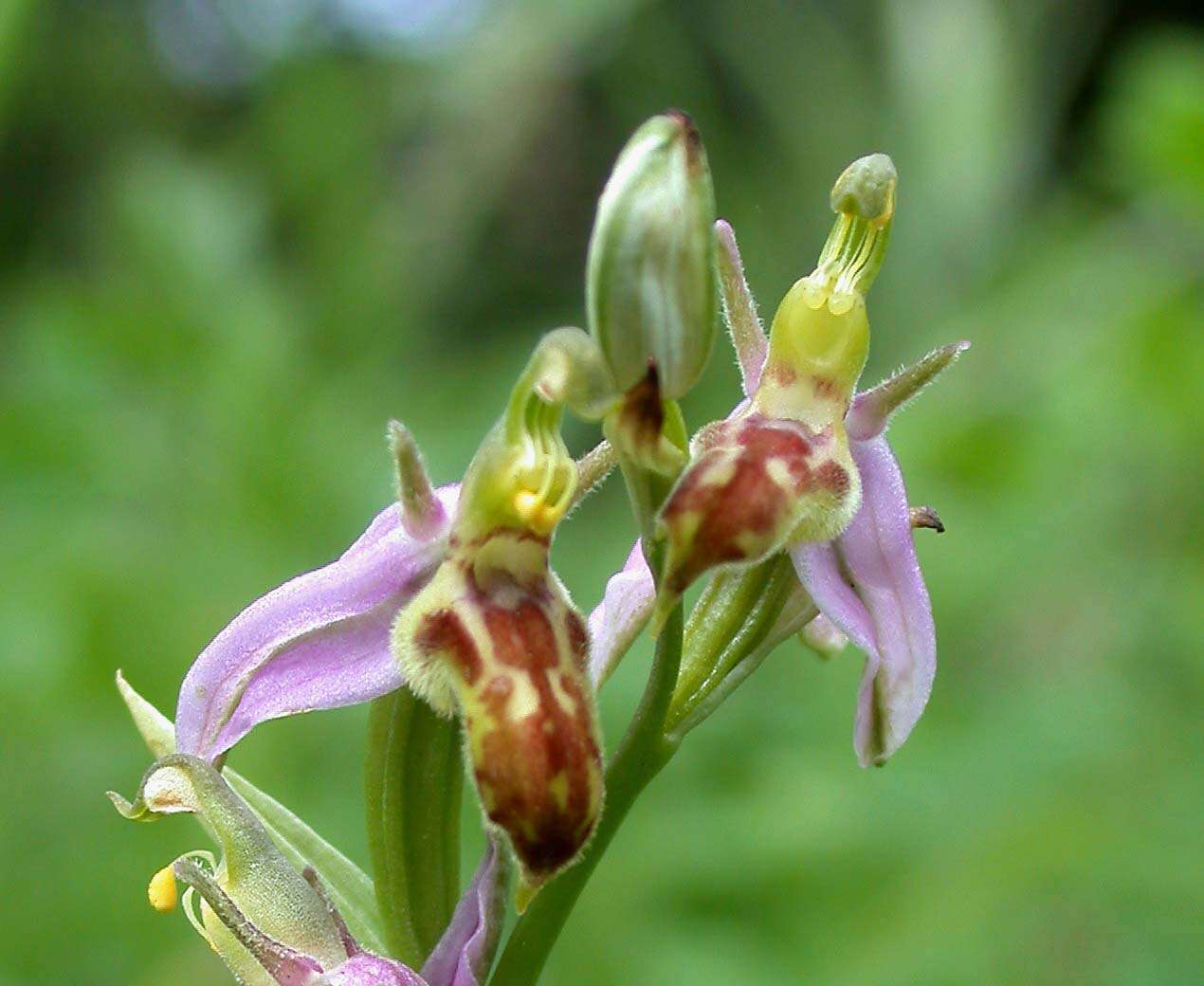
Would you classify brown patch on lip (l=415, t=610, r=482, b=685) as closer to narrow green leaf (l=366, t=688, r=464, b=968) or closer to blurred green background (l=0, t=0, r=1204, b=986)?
narrow green leaf (l=366, t=688, r=464, b=968)

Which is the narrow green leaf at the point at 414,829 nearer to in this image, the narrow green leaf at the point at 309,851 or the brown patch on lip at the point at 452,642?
the narrow green leaf at the point at 309,851

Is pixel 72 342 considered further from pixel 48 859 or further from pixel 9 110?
pixel 9 110

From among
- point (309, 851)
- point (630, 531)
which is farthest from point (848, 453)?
point (630, 531)

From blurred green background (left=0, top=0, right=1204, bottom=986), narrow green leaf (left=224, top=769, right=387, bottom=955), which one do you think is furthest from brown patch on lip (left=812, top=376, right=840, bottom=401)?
blurred green background (left=0, top=0, right=1204, bottom=986)

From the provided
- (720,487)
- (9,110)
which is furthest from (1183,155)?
(9,110)

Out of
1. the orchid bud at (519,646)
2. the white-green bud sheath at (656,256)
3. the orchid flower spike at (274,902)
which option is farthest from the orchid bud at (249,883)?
the white-green bud sheath at (656,256)
